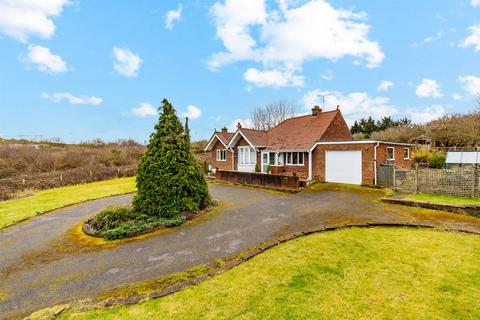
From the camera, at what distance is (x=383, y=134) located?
118 ft

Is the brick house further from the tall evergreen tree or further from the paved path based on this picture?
the tall evergreen tree

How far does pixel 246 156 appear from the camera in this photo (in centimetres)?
2312

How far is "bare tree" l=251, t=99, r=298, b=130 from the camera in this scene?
1727 inches

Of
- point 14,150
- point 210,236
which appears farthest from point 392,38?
point 14,150

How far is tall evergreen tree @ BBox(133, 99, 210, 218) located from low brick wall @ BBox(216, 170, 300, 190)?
22.2 feet

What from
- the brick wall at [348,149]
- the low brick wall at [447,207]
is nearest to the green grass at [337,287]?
the low brick wall at [447,207]

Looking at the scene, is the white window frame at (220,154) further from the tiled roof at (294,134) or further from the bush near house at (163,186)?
the bush near house at (163,186)

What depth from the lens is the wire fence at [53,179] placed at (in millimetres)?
21344

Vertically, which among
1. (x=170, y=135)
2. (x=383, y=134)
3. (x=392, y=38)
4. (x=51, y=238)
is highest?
(x=392, y=38)

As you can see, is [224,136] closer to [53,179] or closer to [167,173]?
[167,173]

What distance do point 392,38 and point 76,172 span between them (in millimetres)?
31252

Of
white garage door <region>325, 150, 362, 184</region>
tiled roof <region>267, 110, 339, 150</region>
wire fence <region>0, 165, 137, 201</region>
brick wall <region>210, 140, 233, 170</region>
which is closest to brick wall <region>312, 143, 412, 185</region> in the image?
white garage door <region>325, 150, 362, 184</region>

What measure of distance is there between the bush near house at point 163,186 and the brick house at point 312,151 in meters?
10.2

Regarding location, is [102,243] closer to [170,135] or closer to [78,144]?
[170,135]
